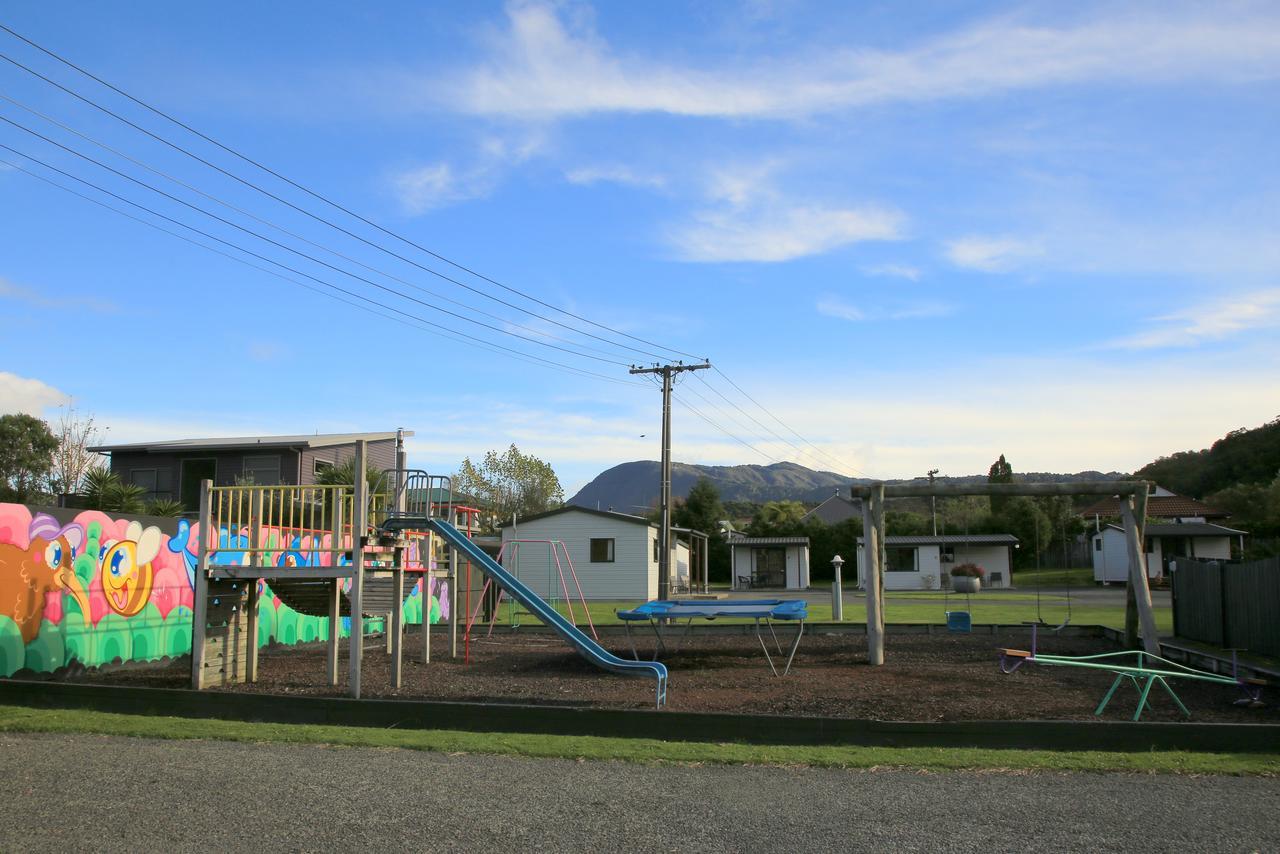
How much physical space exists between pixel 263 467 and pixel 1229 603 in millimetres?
29058

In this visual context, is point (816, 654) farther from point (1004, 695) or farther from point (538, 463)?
point (538, 463)

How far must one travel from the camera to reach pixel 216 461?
34188 mm

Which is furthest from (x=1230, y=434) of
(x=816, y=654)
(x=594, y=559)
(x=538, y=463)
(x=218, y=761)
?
(x=218, y=761)

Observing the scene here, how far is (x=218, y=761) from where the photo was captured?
7570 mm

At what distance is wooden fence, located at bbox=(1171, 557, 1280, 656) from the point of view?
14547 millimetres

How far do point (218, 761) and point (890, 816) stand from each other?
5.10m

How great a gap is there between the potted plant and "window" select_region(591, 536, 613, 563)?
558 inches

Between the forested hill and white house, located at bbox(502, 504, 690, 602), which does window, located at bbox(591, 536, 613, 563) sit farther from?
the forested hill

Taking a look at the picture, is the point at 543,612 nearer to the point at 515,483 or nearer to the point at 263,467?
the point at 263,467

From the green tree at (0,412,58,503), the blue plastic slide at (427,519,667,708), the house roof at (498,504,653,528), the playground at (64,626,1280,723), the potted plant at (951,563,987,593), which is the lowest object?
the potted plant at (951,563,987,593)

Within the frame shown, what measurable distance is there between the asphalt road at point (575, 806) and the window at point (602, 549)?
33.3 metres

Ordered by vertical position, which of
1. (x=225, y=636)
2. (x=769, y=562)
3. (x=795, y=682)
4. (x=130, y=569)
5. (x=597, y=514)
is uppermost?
(x=597, y=514)

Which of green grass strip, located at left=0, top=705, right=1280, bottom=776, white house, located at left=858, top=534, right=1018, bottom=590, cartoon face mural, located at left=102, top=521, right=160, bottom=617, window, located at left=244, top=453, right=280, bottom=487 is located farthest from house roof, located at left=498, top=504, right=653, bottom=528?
green grass strip, located at left=0, top=705, right=1280, bottom=776

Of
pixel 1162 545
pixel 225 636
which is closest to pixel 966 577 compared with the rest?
pixel 1162 545
